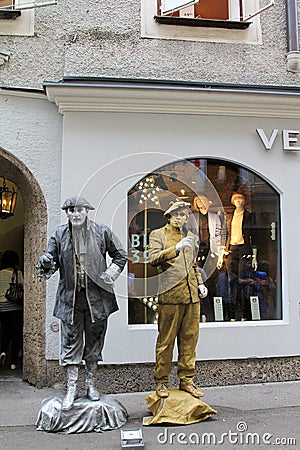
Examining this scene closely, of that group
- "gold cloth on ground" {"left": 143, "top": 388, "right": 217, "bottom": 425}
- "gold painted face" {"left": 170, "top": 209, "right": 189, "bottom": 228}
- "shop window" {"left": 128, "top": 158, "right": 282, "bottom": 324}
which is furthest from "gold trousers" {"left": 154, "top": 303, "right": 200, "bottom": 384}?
"shop window" {"left": 128, "top": 158, "right": 282, "bottom": 324}

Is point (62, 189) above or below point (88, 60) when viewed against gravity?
below

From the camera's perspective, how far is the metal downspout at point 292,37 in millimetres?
6488

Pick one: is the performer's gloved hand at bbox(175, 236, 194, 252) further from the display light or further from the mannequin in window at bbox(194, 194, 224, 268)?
the display light

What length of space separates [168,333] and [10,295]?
3.40 m

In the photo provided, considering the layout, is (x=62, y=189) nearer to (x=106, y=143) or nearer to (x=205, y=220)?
(x=106, y=143)

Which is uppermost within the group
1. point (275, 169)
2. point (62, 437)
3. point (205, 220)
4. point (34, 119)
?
point (34, 119)

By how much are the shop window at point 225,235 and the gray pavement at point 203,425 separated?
1.03 meters

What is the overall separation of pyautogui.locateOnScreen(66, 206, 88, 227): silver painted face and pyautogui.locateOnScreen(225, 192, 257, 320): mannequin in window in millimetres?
2702

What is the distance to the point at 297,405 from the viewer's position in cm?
515

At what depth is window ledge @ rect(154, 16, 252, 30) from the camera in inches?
251

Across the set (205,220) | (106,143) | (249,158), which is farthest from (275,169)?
(106,143)

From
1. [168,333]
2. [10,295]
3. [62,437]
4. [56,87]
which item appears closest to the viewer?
[62,437]

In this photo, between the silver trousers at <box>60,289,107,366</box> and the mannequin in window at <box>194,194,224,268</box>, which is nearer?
the silver trousers at <box>60,289,107,366</box>

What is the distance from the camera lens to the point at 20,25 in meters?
6.12
